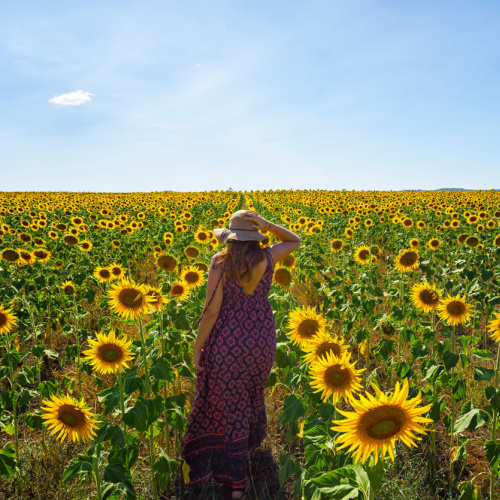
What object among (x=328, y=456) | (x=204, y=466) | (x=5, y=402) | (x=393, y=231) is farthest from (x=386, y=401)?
(x=393, y=231)

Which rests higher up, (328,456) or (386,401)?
(386,401)

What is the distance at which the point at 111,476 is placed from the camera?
238 centimetres

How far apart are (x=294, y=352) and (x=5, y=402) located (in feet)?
7.76

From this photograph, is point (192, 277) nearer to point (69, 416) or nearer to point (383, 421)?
point (69, 416)

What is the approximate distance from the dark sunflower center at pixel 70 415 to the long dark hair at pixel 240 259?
137 cm

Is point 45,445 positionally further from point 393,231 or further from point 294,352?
point 393,231

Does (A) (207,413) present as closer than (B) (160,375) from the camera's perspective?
No

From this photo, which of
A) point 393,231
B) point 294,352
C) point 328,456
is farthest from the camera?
point 393,231

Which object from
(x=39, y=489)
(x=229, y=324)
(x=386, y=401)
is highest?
(x=386, y=401)

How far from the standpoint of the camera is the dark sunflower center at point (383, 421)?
1.41 m

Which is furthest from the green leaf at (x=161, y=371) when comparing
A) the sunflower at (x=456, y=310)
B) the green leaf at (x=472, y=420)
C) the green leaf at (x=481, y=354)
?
the sunflower at (x=456, y=310)

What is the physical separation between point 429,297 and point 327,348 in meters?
1.54

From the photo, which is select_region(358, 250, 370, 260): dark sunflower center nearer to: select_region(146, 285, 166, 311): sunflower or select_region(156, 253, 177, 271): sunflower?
select_region(156, 253, 177, 271): sunflower

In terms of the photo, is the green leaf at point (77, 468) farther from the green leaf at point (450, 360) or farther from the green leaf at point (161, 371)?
the green leaf at point (450, 360)
